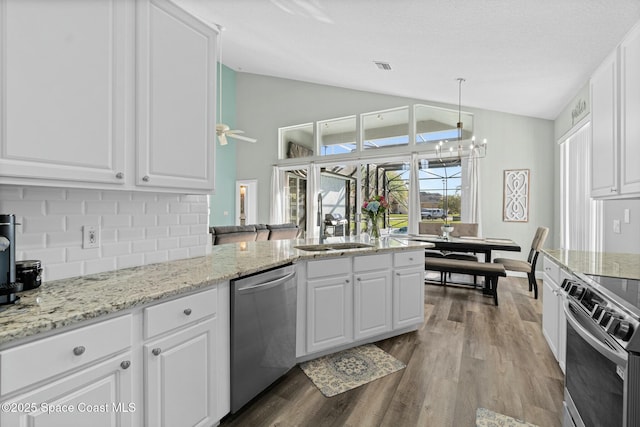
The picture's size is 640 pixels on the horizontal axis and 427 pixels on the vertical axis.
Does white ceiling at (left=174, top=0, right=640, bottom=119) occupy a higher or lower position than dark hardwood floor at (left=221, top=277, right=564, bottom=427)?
higher

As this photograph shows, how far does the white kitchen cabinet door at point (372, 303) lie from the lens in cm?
246

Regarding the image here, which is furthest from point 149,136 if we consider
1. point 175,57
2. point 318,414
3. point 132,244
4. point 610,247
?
point 610,247

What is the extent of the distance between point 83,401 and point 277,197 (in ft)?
21.8

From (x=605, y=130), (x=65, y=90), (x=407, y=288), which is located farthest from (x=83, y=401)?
(x=605, y=130)

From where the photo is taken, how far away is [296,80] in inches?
288

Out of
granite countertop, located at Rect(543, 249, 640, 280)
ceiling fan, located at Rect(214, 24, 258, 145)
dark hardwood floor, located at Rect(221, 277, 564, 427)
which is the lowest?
dark hardwood floor, located at Rect(221, 277, 564, 427)

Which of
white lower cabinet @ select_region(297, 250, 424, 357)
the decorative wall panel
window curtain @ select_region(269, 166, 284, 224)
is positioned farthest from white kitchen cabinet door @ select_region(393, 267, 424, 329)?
window curtain @ select_region(269, 166, 284, 224)

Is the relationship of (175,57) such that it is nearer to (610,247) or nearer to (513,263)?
(610,247)

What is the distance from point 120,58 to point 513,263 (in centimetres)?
506

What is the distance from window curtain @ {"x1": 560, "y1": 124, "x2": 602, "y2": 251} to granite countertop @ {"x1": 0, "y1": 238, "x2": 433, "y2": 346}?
3866mm

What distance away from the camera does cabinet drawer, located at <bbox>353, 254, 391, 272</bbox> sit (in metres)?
2.45

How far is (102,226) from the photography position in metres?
1.57

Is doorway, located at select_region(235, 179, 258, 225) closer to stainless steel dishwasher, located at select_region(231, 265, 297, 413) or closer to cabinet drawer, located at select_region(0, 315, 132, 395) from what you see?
stainless steel dishwasher, located at select_region(231, 265, 297, 413)

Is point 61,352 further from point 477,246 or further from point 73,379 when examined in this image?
point 477,246
